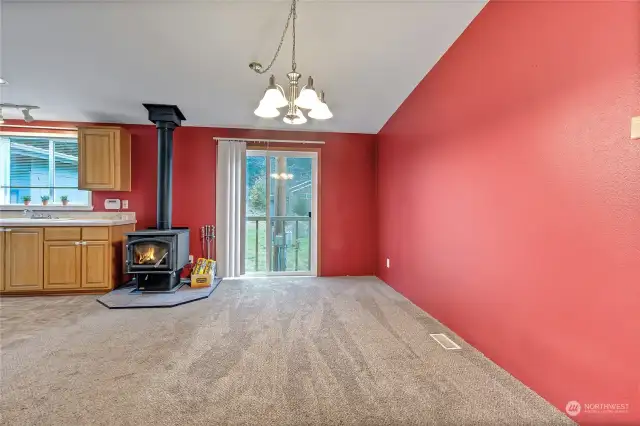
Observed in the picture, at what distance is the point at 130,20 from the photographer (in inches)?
85.6

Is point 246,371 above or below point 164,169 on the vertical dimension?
below

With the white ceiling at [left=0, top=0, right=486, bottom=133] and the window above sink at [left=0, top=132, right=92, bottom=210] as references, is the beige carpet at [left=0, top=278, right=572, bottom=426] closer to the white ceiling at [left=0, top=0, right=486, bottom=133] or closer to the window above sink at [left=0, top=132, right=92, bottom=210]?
the window above sink at [left=0, top=132, right=92, bottom=210]

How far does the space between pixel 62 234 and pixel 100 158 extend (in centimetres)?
112

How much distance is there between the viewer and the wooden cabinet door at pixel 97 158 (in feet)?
12.4

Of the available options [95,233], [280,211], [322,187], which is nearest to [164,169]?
[95,233]

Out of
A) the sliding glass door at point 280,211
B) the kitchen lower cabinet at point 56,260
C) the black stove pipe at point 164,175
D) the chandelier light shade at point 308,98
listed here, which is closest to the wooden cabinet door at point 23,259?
the kitchen lower cabinet at point 56,260

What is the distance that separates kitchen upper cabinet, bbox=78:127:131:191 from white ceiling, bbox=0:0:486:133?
1.13 feet

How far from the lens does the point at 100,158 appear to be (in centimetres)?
384

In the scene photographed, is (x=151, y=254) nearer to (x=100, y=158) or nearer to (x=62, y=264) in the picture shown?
(x=62, y=264)

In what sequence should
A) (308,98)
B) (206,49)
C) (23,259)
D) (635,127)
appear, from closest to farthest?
(635,127) < (308,98) < (206,49) < (23,259)

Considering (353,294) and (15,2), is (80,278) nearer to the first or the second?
(15,2)

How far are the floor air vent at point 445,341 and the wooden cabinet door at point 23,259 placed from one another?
454 centimetres

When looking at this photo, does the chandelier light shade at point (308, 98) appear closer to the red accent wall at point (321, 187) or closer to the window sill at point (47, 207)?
the red accent wall at point (321, 187)

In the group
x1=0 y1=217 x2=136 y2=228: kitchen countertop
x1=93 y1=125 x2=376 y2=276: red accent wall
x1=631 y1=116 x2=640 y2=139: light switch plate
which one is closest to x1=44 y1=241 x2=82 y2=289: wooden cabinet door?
x1=0 y1=217 x2=136 y2=228: kitchen countertop
